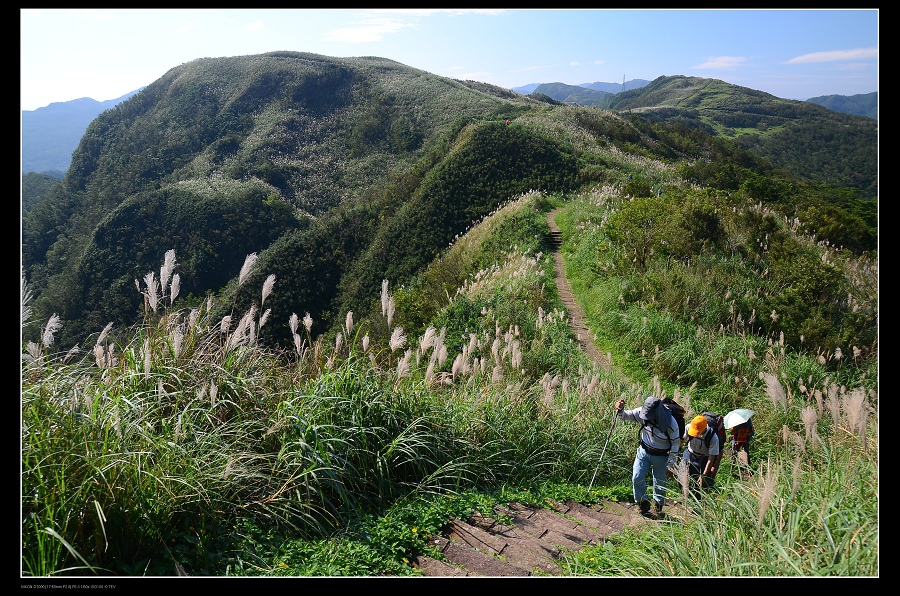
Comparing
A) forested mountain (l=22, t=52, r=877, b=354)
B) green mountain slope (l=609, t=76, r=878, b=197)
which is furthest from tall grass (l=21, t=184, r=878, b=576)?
green mountain slope (l=609, t=76, r=878, b=197)

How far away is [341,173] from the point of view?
67.3 metres

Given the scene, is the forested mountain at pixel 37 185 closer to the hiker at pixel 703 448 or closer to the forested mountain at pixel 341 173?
the forested mountain at pixel 341 173

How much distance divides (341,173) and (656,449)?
67.9m

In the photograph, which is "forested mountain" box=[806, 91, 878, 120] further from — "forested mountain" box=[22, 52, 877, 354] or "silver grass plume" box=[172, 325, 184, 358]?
"silver grass plume" box=[172, 325, 184, 358]

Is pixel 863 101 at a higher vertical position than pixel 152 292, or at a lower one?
higher

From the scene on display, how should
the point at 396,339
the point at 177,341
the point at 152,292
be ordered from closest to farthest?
the point at 177,341
the point at 152,292
the point at 396,339

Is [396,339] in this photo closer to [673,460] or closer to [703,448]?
[673,460]

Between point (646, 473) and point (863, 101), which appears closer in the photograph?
point (646, 473)

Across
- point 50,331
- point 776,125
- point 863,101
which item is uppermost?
point 776,125

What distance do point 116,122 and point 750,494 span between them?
96.0m

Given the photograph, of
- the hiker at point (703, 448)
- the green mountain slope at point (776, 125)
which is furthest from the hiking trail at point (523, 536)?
the green mountain slope at point (776, 125)

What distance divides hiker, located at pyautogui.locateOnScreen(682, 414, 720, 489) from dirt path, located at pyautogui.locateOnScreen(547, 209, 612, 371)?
320 centimetres

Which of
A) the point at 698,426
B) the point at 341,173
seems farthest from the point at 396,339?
the point at 341,173
